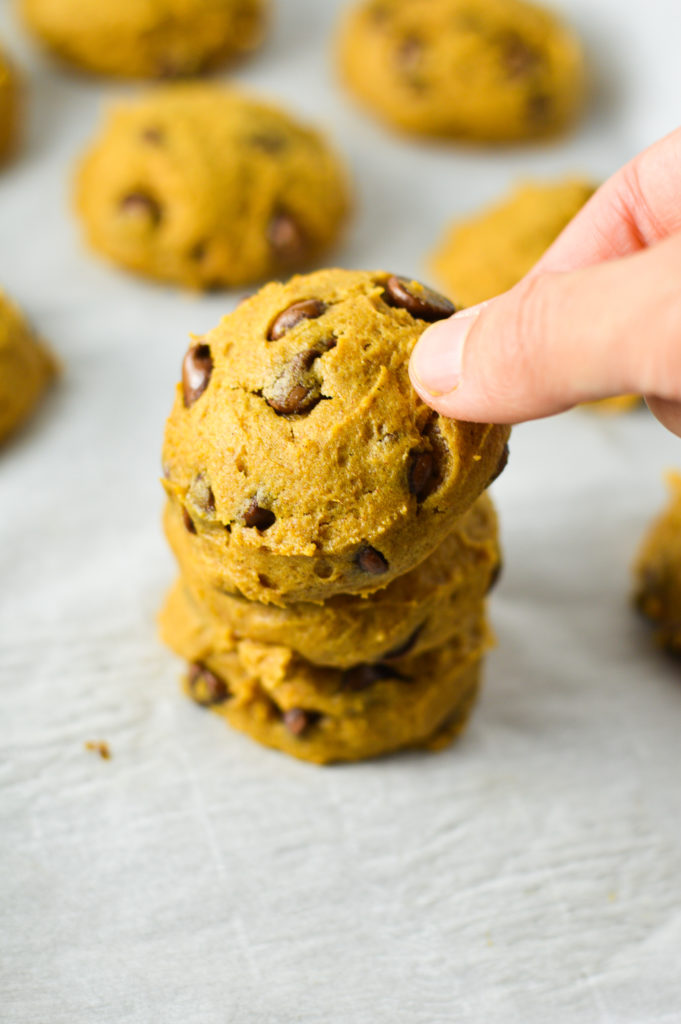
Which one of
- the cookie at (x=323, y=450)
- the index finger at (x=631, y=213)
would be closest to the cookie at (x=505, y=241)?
the index finger at (x=631, y=213)

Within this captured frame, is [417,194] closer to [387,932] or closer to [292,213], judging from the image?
[292,213]

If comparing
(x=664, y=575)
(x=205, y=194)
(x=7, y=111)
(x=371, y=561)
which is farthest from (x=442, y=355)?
(x=7, y=111)

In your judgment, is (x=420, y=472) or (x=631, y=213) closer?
(x=420, y=472)

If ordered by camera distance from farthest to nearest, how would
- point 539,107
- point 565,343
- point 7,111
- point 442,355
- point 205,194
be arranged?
point 539,107 < point 7,111 < point 205,194 < point 442,355 < point 565,343

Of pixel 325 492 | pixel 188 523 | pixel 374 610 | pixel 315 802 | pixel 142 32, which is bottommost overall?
pixel 315 802

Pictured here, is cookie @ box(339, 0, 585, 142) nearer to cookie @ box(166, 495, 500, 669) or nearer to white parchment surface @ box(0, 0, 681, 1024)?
white parchment surface @ box(0, 0, 681, 1024)

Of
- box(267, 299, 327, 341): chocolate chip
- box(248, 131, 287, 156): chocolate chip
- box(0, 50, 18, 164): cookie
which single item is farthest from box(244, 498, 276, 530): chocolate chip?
box(0, 50, 18, 164): cookie

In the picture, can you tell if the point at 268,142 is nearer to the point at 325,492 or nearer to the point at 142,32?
the point at 142,32

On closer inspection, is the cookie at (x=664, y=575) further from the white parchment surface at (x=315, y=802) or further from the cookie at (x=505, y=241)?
the cookie at (x=505, y=241)

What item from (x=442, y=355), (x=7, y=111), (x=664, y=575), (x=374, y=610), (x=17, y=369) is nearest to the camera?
(x=442, y=355)
